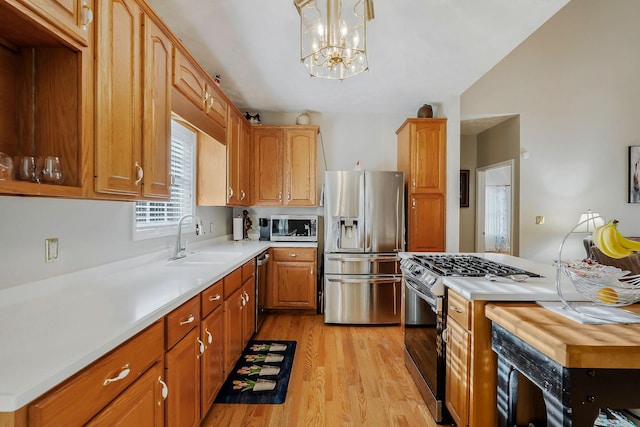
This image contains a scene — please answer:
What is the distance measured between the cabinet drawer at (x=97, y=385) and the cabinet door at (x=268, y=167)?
2834mm

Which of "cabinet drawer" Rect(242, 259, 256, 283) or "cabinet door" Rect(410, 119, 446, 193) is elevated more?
"cabinet door" Rect(410, 119, 446, 193)

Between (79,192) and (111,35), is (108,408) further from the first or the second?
(111,35)

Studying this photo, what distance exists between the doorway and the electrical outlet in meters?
5.62

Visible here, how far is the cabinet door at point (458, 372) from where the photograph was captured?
153 centimetres

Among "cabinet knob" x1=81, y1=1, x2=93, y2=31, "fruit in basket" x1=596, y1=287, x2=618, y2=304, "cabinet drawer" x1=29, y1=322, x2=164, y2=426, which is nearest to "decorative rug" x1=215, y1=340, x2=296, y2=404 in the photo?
"cabinet drawer" x1=29, y1=322, x2=164, y2=426

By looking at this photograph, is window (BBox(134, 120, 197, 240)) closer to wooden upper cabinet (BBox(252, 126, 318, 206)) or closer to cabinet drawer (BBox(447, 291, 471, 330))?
wooden upper cabinet (BBox(252, 126, 318, 206))

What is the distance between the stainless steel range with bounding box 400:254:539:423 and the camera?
1.82 metres

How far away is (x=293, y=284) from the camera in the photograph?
3.70 m

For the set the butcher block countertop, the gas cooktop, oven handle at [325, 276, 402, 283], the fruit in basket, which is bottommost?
oven handle at [325, 276, 402, 283]

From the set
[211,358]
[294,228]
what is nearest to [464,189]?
[294,228]

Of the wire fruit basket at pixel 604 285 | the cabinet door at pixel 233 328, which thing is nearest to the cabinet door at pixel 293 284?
the cabinet door at pixel 233 328

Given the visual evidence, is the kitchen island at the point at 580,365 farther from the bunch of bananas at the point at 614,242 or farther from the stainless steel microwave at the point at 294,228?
the stainless steel microwave at the point at 294,228

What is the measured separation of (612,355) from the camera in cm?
94

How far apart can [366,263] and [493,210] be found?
3.88m
